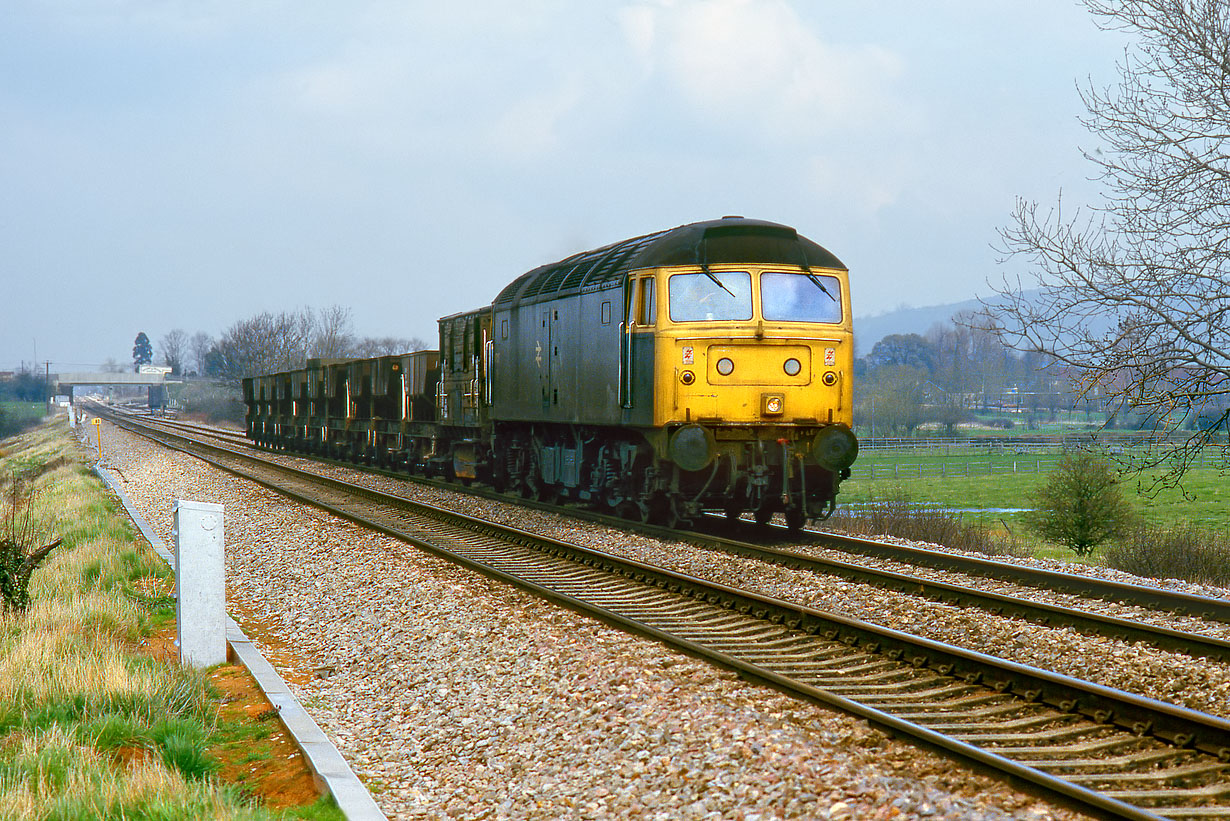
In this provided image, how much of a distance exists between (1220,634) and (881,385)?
258 ft

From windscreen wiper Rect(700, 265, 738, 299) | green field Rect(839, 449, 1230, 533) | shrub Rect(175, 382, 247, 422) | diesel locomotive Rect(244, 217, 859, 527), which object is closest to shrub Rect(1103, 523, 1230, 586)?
diesel locomotive Rect(244, 217, 859, 527)

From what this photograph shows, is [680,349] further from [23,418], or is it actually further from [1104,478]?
[23,418]

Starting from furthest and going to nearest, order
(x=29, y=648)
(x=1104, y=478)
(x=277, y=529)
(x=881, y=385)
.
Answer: (x=881, y=385), (x=1104, y=478), (x=277, y=529), (x=29, y=648)

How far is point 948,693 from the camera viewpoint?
20.3 feet

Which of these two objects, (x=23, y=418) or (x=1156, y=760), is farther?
(x=23, y=418)

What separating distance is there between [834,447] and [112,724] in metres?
8.91

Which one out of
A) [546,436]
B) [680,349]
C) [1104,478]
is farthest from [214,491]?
[1104,478]

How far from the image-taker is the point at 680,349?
1264 centimetres

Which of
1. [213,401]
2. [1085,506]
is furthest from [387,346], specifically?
[1085,506]

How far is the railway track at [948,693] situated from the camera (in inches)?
183

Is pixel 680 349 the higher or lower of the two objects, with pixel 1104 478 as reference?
higher

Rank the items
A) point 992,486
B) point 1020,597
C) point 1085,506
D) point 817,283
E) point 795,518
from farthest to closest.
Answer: point 992,486
point 1085,506
point 795,518
point 817,283
point 1020,597

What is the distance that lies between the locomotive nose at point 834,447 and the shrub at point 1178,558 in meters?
5.10

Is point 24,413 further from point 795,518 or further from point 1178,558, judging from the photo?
point 1178,558
